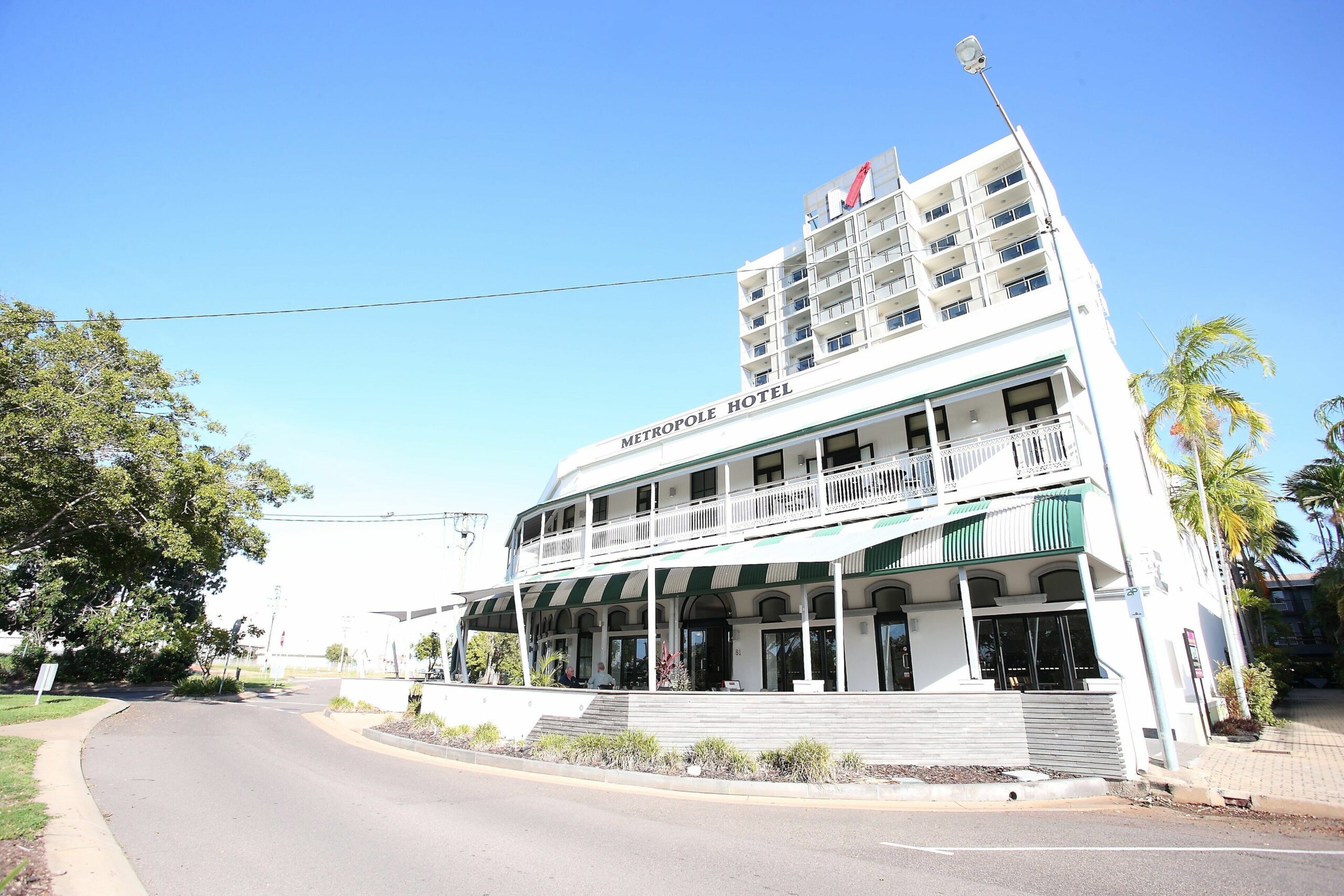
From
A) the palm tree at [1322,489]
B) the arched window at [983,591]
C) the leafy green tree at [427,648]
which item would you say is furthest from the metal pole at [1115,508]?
the leafy green tree at [427,648]

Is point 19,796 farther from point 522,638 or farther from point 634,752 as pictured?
point 522,638

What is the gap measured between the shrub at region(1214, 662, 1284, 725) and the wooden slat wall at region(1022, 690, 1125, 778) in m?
11.1

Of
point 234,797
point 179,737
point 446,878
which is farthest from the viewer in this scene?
point 179,737

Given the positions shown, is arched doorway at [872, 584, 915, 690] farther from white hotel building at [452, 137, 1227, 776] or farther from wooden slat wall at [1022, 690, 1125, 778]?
wooden slat wall at [1022, 690, 1125, 778]

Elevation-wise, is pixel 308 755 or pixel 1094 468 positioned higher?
pixel 1094 468

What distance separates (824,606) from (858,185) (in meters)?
46.1

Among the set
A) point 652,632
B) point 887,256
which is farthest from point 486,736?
point 887,256

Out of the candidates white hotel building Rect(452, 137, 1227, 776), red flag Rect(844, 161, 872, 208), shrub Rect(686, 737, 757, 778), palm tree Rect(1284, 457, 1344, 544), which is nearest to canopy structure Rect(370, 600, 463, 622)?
white hotel building Rect(452, 137, 1227, 776)

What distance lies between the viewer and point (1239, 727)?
52.3ft

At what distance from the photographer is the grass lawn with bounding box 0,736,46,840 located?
6.43 meters

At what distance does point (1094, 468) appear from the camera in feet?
45.3

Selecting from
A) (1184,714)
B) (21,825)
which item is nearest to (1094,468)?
(1184,714)

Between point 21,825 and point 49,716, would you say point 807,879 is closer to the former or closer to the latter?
point 21,825

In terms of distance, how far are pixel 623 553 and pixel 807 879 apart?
48.3 feet
